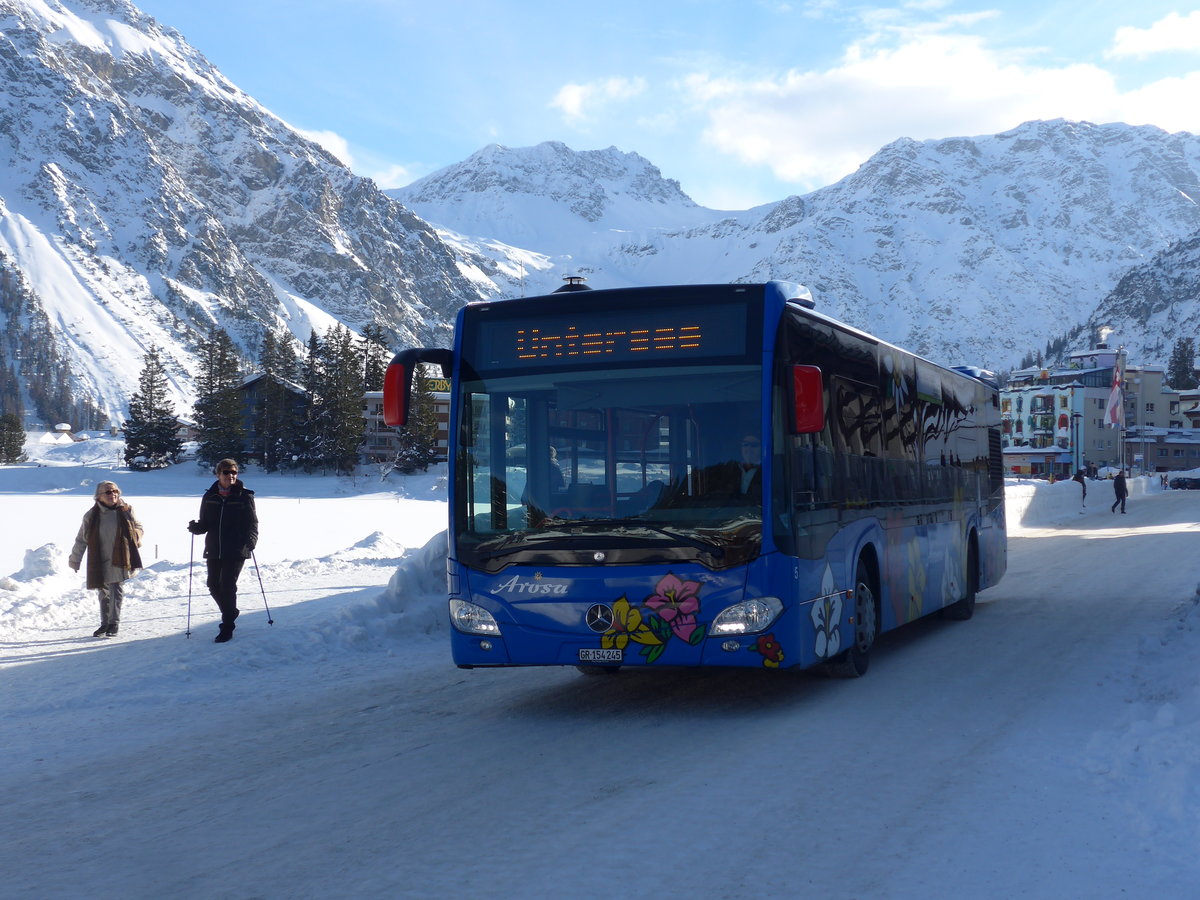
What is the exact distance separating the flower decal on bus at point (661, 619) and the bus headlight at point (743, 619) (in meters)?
0.12

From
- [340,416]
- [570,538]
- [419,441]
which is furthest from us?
[419,441]

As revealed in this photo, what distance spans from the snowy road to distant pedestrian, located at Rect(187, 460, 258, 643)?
0.71m

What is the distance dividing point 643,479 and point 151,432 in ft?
262

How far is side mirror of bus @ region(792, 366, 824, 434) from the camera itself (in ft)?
24.2

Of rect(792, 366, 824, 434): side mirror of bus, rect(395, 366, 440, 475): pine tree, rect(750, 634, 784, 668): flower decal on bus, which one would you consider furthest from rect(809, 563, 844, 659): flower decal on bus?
rect(395, 366, 440, 475): pine tree

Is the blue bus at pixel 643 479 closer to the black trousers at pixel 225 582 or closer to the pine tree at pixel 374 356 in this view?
the black trousers at pixel 225 582

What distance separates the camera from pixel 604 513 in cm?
773

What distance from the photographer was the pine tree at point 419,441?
256 ft

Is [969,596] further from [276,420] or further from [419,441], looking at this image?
[276,420]

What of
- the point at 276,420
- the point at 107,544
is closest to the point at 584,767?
the point at 107,544

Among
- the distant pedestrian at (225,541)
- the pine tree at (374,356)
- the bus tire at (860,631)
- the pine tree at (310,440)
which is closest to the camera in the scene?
the bus tire at (860,631)

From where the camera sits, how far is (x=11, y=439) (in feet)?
377

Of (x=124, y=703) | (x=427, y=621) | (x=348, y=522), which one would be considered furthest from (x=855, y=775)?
(x=348, y=522)

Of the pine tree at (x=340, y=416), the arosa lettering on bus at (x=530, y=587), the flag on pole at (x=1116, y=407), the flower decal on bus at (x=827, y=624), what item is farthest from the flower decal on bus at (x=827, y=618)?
the pine tree at (x=340, y=416)
